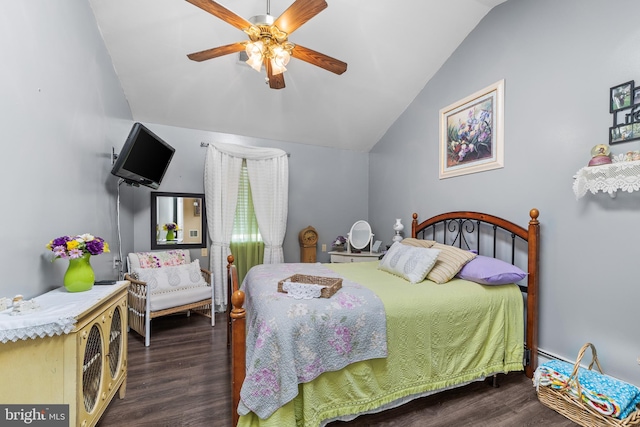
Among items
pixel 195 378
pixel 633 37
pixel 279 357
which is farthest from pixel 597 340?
pixel 195 378

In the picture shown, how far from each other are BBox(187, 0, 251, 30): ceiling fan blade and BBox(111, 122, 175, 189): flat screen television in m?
1.24

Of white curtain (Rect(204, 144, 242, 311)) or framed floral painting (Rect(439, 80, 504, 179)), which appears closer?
framed floral painting (Rect(439, 80, 504, 179))

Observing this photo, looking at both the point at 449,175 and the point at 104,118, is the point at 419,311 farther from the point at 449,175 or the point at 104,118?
the point at 104,118

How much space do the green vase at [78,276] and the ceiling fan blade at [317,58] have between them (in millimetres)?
1945

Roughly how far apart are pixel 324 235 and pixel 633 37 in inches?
140

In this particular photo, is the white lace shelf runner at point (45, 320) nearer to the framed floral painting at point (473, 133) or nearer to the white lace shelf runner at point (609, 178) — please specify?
the white lace shelf runner at point (609, 178)

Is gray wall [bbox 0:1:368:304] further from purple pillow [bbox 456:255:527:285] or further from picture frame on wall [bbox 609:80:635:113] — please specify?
picture frame on wall [bbox 609:80:635:113]

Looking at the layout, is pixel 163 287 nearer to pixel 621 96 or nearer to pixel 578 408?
pixel 578 408

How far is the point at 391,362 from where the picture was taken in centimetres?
163

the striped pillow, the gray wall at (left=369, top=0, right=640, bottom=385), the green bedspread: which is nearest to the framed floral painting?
the gray wall at (left=369, top=0, right=640, bottom=385)

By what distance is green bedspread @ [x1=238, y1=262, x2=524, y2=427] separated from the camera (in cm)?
146

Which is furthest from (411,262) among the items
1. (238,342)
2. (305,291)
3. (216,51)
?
(216,51)

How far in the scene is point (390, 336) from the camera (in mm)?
1618

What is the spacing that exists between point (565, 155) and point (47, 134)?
3435mm
